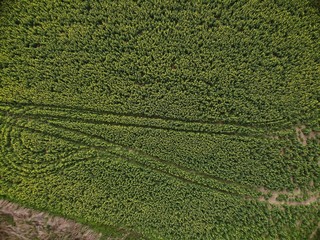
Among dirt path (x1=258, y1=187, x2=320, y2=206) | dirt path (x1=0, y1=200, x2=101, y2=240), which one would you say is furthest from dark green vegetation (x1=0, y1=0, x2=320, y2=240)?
dirt path (x1=0, y1=200, x2=101, y2=240)

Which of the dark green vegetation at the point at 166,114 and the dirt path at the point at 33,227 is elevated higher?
the dark green vegetation at the point at 166,114

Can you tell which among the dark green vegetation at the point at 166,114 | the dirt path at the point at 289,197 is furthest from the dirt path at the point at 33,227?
the dirt path at the point at 289,197

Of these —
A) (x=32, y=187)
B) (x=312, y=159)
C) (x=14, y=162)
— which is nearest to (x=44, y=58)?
(x=14, y=162)

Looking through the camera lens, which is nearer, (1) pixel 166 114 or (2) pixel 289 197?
(2) pixel 289 197

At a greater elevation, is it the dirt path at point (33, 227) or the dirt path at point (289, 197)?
the dirt path at point (289, 197)

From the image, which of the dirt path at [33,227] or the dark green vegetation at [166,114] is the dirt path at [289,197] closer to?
the dark green vegetation at [166,114]

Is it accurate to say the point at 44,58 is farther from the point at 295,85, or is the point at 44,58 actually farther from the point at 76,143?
the point at 295,85

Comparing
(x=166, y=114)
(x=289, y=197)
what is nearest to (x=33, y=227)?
(x=166, y=114)

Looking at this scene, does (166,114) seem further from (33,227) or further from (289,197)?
(33,227)
